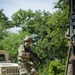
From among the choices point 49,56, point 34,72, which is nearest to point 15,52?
point 49,56

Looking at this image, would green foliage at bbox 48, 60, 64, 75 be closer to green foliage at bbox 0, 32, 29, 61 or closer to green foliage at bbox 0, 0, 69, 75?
green foliage at bbox 0, 0, 69, 75

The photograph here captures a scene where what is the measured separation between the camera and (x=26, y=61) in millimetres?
9008

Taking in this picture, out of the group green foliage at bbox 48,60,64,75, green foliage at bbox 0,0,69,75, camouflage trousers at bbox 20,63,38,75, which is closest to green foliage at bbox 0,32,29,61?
green foliage at bbox 0,0,69,75

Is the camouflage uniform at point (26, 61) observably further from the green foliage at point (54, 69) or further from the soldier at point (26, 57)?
the green foliage at point (54, 69)

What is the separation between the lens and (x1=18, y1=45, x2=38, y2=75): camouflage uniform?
880 centimetres

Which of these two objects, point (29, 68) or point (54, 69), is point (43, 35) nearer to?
point (54, 69)

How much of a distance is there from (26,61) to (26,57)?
17 cm

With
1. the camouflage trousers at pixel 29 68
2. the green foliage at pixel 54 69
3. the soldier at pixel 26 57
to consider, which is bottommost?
the green foliage at pixel 54 69

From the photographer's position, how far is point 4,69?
39.2 feet

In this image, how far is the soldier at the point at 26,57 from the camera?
8.74 m

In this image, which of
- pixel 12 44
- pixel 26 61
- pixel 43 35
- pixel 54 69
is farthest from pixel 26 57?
pixel 43 35

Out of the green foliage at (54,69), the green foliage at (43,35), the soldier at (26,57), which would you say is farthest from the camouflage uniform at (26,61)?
the green foliage at (54,69)

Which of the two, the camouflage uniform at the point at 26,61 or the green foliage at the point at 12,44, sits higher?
the camouflage uniform at the point at 26,61

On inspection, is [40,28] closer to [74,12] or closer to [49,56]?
[49,56]
